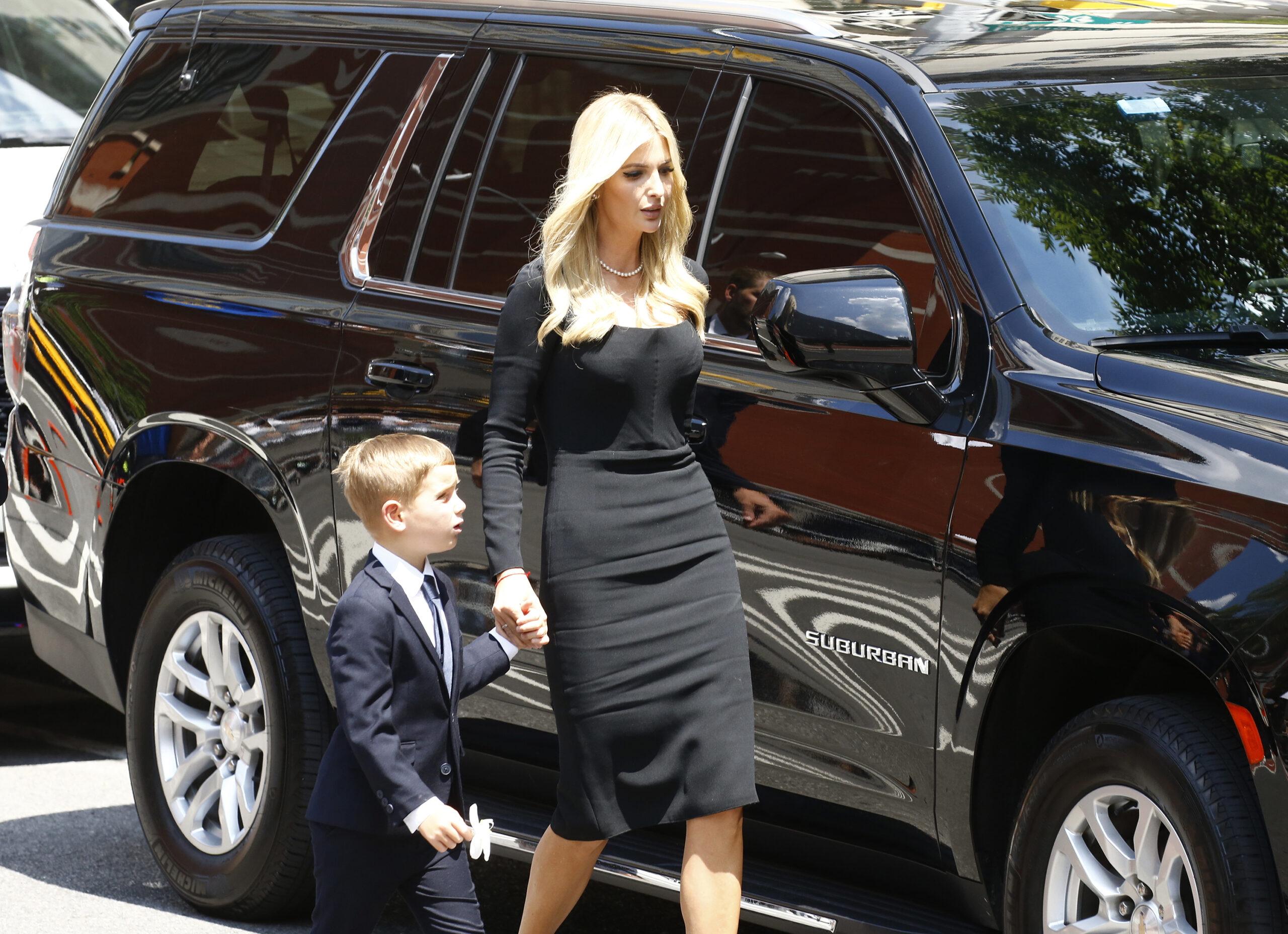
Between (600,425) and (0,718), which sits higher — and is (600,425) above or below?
above

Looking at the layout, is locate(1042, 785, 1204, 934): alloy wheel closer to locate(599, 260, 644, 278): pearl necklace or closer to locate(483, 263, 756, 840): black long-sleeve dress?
locate(483, 263, 756, 840): black long-sleeve dress

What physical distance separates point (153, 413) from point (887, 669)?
2.19 m

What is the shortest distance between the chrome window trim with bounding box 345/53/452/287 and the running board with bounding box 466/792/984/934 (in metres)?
1.33

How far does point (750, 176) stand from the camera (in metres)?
3.97

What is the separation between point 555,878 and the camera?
3879mm

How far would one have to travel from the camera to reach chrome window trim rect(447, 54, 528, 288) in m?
4.42

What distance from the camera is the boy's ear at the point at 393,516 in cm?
345

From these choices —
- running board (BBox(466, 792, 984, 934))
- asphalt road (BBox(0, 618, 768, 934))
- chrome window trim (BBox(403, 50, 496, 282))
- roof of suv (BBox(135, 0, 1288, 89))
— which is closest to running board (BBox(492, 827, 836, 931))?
running board (BBox(466, 792, 984, 934))

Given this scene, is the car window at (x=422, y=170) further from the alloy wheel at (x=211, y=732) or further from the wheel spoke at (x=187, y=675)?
the wheel spoke at (x=187, y=675)

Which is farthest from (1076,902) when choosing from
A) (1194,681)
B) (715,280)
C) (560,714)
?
(715,280)

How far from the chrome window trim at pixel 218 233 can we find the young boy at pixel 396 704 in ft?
4.71

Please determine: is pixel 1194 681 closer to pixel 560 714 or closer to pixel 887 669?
pixel 887 669

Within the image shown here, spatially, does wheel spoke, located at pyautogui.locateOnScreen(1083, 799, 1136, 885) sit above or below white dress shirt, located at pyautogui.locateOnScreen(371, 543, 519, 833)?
below

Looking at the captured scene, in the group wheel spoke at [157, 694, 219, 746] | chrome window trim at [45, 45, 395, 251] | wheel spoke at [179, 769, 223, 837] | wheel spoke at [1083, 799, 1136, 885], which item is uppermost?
chrome window trim at [45, 45, 395, 251]
